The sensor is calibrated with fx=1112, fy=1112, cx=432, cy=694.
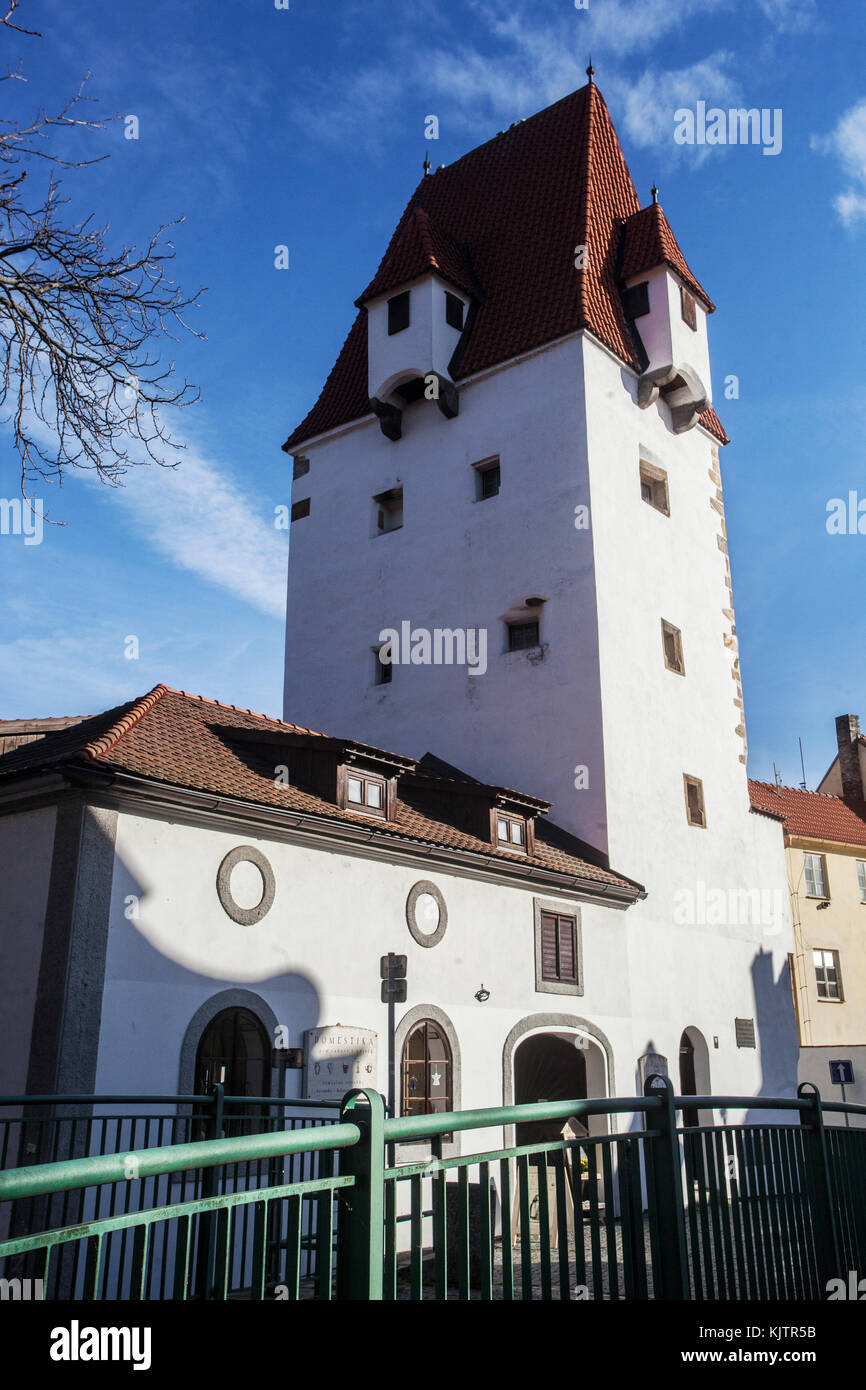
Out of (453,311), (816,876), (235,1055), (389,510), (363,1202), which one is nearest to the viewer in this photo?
(363,1202)

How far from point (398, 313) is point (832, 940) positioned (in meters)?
23.1

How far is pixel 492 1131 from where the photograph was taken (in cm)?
1593

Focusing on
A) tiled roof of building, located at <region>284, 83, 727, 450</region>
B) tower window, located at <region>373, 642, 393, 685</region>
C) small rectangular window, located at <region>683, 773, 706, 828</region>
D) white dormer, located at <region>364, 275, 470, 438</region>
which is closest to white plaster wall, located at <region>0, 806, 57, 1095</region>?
tower window, located at <region>373, 642, 393, 685</region>

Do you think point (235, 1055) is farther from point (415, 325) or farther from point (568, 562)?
point (415, 325)

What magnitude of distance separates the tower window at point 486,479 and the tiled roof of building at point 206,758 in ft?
29.2

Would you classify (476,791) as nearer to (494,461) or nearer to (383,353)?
(494,461)

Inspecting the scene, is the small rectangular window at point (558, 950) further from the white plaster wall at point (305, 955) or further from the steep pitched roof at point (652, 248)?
the steep pitched roof at point (652, 248)

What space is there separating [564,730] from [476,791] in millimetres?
4594

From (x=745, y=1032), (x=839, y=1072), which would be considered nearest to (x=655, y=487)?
(x=745, y=1032)

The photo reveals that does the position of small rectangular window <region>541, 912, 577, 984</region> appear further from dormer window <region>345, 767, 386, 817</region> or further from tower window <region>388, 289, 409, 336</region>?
tower window <region>388, 289, 409, 336</region>

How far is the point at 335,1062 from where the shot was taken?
13922 millimetres

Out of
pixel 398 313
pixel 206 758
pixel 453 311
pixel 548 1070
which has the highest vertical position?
pixel 453 311

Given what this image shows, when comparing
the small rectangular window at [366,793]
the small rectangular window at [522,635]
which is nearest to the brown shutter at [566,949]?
the small rectangular window at [366,793]

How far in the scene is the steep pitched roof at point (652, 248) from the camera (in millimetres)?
26281
